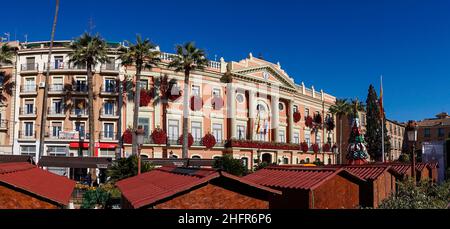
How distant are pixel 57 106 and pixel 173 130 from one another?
1285 cm

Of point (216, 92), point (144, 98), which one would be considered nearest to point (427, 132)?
point (216, 92)

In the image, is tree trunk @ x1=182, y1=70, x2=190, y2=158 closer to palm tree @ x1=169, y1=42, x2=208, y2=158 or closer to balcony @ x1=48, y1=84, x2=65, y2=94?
palm tree @ x1=169, y1=42, x2=208, y2=158

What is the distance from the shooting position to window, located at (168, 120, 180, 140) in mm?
46828

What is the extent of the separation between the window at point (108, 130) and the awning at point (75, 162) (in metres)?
7.85

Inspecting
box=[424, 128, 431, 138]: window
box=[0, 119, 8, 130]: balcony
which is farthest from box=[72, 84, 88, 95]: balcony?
box=[424, 128, 431, 138]: window

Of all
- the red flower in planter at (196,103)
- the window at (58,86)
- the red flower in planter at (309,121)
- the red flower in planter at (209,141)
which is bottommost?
the red flower in planter at (209,141)

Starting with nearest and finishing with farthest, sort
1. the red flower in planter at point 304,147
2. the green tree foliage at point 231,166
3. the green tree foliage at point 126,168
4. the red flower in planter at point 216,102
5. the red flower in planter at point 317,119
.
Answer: the green tree foliage at point 126,168
the green tree foliage at point 231,166
the red flower in planter at point 216,102
the red flower in planter at point 304,147
the red flower in planter at point 317,119

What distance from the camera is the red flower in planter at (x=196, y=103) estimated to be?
48.8m

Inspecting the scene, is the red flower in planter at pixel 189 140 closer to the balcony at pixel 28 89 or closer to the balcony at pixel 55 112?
the balcony at pixel 55 112

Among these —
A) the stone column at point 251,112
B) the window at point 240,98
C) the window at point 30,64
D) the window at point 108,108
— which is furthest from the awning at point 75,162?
the stone column at point 251,112

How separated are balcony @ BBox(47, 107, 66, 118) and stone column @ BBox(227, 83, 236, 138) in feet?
63.5

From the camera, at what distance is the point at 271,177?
1628cm
